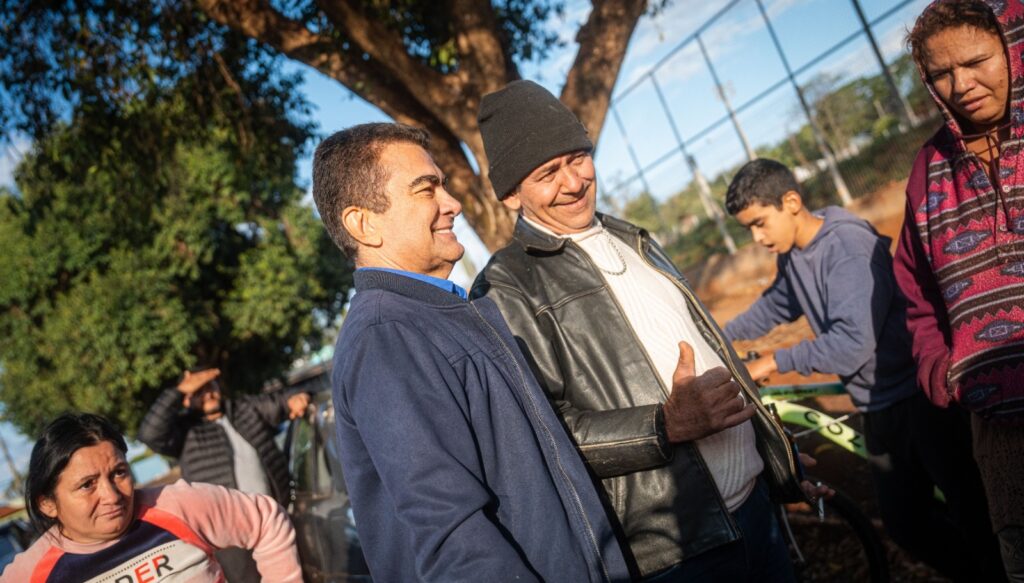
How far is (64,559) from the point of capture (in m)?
2.23

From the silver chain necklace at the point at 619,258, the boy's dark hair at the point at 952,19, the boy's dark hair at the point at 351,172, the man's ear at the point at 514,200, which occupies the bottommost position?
the silver chain necklace at the point at 619,258

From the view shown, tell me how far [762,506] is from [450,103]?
4.49 m

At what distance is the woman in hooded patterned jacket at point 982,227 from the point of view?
166 cm

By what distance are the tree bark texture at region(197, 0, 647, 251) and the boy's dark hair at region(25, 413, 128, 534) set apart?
3.66m

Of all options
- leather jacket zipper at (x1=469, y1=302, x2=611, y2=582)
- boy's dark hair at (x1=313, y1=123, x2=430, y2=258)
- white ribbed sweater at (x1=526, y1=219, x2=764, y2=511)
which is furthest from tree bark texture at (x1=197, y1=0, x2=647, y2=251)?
leather jacket zipper at (x1=469, y1=302, x2=611, y2=582)

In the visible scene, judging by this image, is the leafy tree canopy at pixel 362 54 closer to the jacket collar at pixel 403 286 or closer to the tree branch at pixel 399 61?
the tree branch at pixel 399 61

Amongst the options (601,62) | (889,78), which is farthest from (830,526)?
(889,78)

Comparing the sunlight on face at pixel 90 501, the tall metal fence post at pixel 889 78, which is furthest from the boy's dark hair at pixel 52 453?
the tall metal fence post at pixel 889 78

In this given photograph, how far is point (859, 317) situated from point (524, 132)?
160 cm

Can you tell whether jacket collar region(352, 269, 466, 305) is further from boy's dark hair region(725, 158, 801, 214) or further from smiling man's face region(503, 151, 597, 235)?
boy's dark hair region(725, 158, 801, 214)

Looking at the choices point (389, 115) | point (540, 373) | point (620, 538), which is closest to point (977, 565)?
point (620, 538)

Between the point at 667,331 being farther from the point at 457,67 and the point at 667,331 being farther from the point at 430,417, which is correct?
the point at 457,67

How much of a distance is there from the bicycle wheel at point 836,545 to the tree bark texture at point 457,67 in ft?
10.5

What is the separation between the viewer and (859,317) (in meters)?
2.60
